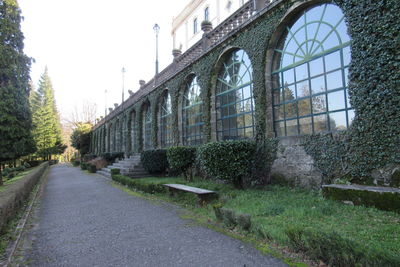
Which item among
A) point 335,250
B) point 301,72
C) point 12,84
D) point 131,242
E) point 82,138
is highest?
point 12,84

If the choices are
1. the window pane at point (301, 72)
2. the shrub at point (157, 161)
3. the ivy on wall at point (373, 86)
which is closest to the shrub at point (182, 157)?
the shrub at point (157, 161)

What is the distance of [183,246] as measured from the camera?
414 cm

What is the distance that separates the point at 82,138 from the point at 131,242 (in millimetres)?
39987

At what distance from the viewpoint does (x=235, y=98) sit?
1053 cm

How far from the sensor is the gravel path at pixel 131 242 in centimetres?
364

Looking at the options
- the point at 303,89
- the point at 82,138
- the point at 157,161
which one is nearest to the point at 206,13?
the point at 157,161

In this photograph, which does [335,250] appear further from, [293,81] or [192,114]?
[192,114]

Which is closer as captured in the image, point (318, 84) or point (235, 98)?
point (318, 84)

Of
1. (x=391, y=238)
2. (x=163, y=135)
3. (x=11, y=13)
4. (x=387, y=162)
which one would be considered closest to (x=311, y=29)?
(x=387, y=162)

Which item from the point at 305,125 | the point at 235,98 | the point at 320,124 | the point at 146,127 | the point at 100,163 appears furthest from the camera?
the point at 100,163

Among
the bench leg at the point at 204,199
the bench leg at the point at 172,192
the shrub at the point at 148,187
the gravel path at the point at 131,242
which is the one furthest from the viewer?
the shrub at the point at 148,187

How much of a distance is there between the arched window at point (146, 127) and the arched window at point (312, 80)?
42.0ft

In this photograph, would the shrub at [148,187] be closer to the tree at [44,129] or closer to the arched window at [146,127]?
the arched window at [146,127]

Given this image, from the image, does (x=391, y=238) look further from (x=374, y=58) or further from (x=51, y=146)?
(x=51, y=146)
